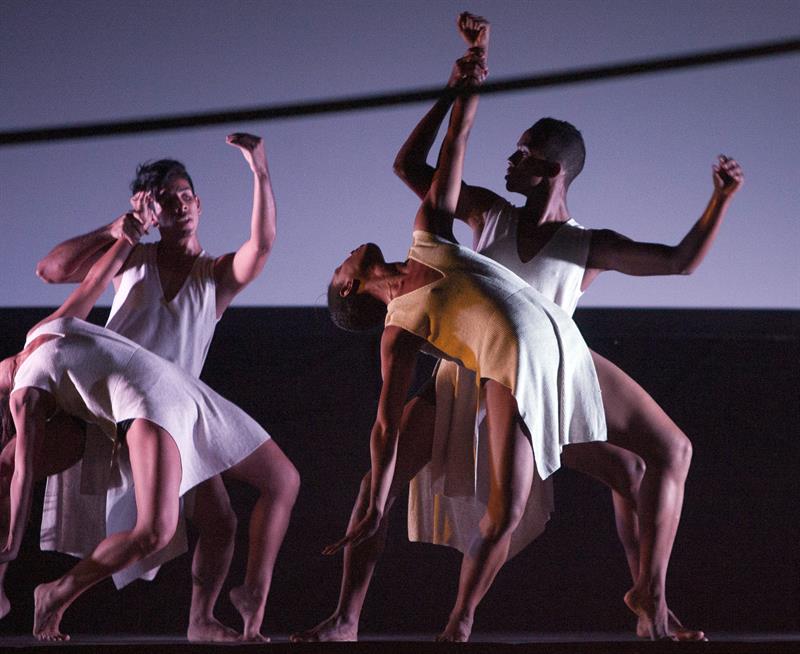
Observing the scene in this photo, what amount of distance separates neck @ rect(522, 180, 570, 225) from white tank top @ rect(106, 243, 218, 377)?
2.32 feet

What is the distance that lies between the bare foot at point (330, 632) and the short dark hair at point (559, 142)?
1.03 meters

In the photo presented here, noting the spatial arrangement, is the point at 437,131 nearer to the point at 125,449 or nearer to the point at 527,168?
the point at 527,168

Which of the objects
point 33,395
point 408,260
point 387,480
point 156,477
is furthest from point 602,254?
point 33,395

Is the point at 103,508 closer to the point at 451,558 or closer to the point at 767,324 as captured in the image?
the point at 451,558

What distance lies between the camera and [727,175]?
2436 mm

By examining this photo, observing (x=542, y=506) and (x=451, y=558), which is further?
(x=451, y=558)

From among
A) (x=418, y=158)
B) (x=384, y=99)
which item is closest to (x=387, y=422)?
(x=418, y=158)

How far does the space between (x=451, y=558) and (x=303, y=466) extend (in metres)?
0.48

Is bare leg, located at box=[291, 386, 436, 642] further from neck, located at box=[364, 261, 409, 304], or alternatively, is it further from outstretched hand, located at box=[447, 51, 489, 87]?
outstretched hand, located at box=[447, 51, 489, 87]

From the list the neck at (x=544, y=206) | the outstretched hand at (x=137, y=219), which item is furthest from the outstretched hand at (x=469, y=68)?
the outstretched hand at (x=137, y=219)

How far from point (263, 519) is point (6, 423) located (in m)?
0.64

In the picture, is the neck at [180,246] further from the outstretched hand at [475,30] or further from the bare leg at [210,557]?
the outstretched hand at [475,30]

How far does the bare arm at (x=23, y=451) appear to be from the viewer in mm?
2459

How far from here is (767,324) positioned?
3.50 metres
